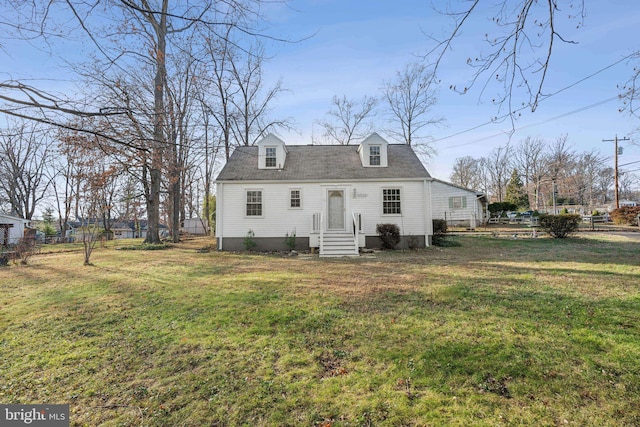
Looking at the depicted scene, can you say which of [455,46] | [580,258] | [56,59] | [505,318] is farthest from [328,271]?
[580,258]

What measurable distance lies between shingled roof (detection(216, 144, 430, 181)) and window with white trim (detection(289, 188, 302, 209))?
58 cm

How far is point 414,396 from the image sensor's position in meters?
2.56

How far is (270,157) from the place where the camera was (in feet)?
47.5

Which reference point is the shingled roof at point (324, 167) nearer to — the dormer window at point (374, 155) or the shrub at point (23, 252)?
the dormer window at point (374, 155)

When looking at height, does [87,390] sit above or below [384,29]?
below

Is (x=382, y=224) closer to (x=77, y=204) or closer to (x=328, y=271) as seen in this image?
(x=328, y=271)

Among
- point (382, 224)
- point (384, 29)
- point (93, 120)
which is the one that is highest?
point (384, 29)

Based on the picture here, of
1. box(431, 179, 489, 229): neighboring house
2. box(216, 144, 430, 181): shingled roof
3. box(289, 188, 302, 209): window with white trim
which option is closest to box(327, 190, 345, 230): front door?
box(216, 144, 430, 181): shingled roof

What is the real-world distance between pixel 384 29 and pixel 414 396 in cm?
445

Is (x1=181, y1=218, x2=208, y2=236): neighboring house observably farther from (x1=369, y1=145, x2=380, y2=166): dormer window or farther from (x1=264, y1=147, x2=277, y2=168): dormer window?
(x1=369, y1=145, x2=380, y2=166): dormer window

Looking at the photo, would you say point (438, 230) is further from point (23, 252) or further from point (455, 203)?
point (23, 252)

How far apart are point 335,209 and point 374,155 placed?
343 centimetres

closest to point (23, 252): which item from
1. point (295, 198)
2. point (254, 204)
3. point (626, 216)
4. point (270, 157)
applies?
point (254, 204)

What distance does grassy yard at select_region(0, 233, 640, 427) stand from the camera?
2.42 m
